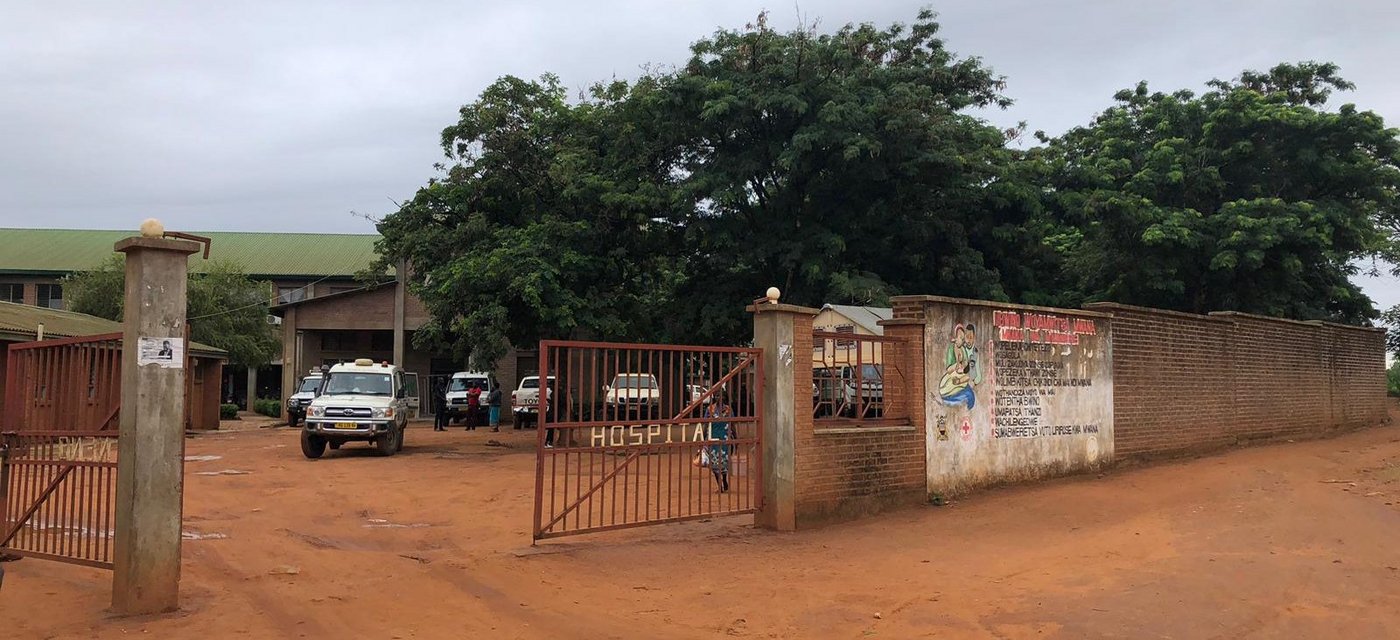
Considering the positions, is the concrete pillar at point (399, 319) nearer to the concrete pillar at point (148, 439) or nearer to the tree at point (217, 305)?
the tree at point (217, 305)

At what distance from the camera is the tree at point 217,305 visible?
128 feet

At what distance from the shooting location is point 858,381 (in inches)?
434

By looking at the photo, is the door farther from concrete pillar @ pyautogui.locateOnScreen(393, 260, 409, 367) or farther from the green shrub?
the green shrub

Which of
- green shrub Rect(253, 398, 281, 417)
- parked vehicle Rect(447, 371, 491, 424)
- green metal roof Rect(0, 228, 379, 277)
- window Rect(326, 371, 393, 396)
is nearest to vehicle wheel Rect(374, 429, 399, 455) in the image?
window Rect(326, 371, 393, 396)

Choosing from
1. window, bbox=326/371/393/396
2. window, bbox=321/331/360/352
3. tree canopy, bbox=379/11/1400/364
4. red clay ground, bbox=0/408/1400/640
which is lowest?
red clay ground, bbox=0/408/1400/640

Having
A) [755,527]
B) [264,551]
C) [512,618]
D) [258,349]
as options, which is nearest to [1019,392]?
[755,527]

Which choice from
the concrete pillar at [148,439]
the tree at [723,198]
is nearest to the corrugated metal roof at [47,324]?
the tree at [723,198]

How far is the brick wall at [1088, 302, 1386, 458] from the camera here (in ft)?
48.8

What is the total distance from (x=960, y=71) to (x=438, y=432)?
18.5 m

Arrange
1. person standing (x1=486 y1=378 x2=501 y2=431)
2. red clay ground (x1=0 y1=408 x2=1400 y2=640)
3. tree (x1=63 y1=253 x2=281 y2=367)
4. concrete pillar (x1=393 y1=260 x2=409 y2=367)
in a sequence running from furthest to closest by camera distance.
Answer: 1. concrete pillar (x1=393 y1=260 x2=409 y2=367)
2. tree (x1=63 y1=253 x2=281 y2=367)
3. person standing (x1=486 y1=378 x2=501 y2=431)
4. red clay ground (x1=0 y1=408 x2=1400 y2=640)

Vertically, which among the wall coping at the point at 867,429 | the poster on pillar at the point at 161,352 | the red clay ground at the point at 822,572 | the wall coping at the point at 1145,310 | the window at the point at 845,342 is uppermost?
the wall coping at the point at 1145,310

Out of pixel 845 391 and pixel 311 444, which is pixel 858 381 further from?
pixel 311 444

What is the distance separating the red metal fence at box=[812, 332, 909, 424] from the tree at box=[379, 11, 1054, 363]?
26.0 ft

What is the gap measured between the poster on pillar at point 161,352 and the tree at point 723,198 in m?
13.3
